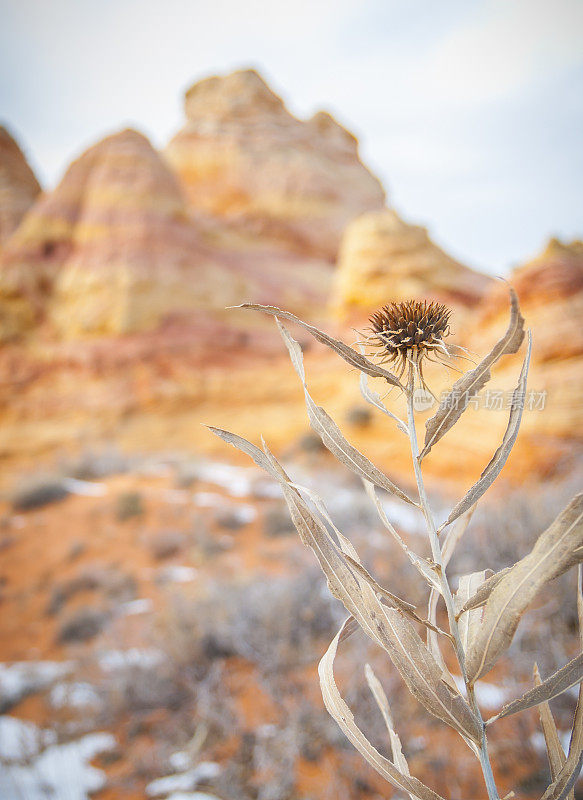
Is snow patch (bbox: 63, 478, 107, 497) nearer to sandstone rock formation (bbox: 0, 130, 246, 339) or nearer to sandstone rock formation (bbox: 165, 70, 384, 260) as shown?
sandstone rock formation (bbox: 0, 130, 246, 339)

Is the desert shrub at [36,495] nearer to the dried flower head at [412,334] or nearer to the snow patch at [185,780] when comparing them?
the snow patch at [185,780]

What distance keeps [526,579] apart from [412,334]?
12.6 inches

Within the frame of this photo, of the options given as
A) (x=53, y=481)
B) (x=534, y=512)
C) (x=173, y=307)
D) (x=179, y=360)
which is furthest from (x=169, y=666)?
(x=173, y=307)

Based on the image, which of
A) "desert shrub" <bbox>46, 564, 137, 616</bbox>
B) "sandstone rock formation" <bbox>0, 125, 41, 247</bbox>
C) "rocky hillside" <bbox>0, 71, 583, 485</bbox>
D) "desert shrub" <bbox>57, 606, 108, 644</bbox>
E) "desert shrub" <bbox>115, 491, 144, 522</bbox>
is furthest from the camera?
"sandstone rock formation" <bbox>0, 125, 41, 247</bbox>

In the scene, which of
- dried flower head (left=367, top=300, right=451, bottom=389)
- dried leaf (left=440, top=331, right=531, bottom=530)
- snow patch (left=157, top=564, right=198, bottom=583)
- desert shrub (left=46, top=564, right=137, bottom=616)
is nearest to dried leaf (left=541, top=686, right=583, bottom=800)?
dried leaf (left=440, top=331, right=531, bottom=530)

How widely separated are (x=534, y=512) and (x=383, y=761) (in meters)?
3.48

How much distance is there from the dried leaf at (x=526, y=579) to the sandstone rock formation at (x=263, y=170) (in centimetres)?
2293

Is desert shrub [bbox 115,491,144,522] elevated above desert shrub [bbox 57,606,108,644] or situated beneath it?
elevated above

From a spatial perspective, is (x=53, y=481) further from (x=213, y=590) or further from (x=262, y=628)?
(x=262, y=628)

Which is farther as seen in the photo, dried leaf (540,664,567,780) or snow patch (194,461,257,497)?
snow patch (194,461,257,497)

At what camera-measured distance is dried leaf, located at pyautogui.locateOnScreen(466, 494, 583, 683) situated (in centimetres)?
45

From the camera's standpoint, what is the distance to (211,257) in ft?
55.5

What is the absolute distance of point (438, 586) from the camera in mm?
542

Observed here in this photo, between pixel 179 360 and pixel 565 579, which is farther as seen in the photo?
pixel 179 360
